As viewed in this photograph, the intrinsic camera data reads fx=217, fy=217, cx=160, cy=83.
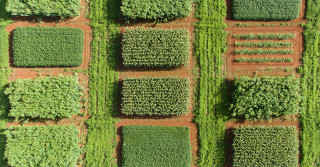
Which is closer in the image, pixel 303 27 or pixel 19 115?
pixel 19 115

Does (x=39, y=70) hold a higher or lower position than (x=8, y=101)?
higher

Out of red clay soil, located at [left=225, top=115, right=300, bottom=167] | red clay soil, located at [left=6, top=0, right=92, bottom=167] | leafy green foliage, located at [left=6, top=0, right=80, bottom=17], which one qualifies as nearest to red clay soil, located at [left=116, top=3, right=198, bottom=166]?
red clay soil, located at [left=225, top=115, right=300, bottom=167]

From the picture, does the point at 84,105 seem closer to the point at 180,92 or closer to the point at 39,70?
the point at 39,70

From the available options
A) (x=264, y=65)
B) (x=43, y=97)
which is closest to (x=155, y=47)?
(x=264, y=65)

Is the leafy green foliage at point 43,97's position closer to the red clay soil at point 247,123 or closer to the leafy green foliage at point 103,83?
the leafy green foliage at point 103,83

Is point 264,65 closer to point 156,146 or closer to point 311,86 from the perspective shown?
point 311,86

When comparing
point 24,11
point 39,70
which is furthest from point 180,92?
point 24,11

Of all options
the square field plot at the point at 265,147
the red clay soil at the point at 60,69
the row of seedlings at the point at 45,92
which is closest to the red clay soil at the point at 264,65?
the square field plot at the point at 265,147

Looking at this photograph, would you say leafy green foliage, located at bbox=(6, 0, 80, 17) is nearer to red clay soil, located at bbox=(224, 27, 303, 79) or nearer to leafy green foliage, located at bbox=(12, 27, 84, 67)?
leafy green foliage, located at bbox=(12, 27, 84, 67)
